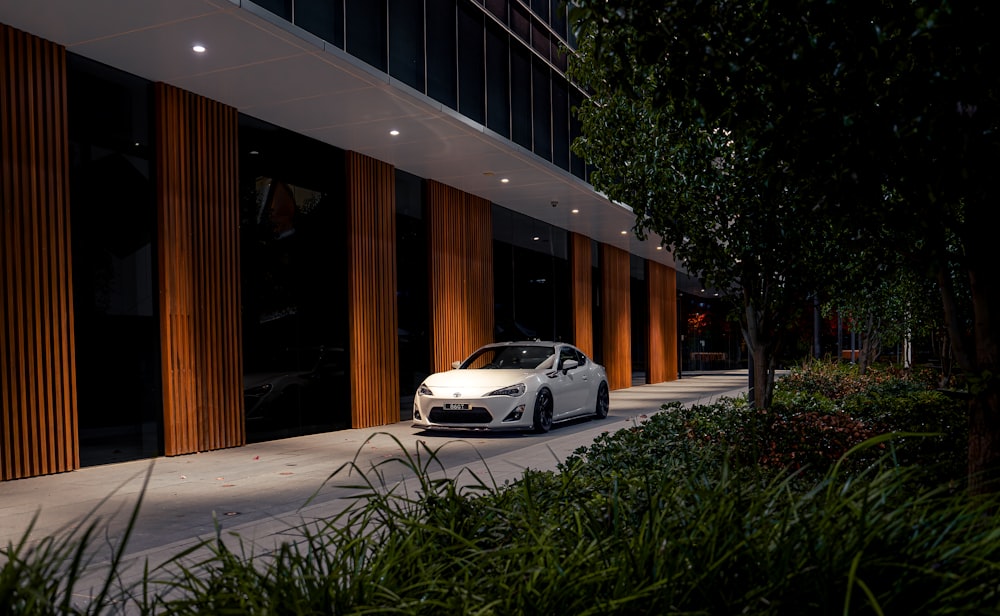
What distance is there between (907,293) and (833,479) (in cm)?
1555

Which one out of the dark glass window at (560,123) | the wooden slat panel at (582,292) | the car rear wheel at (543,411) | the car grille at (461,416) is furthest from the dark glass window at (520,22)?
the car grille at (461,416)

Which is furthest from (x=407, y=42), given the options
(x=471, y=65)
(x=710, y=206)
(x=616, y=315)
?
(x=616, y=315)

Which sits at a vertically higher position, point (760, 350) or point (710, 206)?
point (710, 206)

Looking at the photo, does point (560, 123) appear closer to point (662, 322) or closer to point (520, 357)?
point (520, 357)

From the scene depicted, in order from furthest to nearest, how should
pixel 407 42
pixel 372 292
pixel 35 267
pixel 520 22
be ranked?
1. pixel 520 22
2. pixel 372 292
3. pixel 407 42
4. pixel 35 267

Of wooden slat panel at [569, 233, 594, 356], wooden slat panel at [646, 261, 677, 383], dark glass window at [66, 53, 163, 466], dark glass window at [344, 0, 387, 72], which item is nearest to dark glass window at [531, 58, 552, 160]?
dark glass window at [344, 0, 387, 72]

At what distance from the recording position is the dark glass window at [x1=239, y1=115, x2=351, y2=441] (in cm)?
1231

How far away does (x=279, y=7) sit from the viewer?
925 centimetres

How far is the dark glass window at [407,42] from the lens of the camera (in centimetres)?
1232

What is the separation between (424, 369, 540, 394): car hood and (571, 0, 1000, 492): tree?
8687 mm

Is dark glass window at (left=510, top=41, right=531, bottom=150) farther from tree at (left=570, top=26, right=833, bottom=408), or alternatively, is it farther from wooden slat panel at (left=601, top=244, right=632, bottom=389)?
wooden slat panel at (left=601, top=244, right=632, bottom=389)

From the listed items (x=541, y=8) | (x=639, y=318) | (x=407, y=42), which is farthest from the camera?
(x=639, y=318)

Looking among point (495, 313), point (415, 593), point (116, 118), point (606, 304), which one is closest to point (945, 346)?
point (495, 313)

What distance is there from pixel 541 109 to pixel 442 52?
431 cm
